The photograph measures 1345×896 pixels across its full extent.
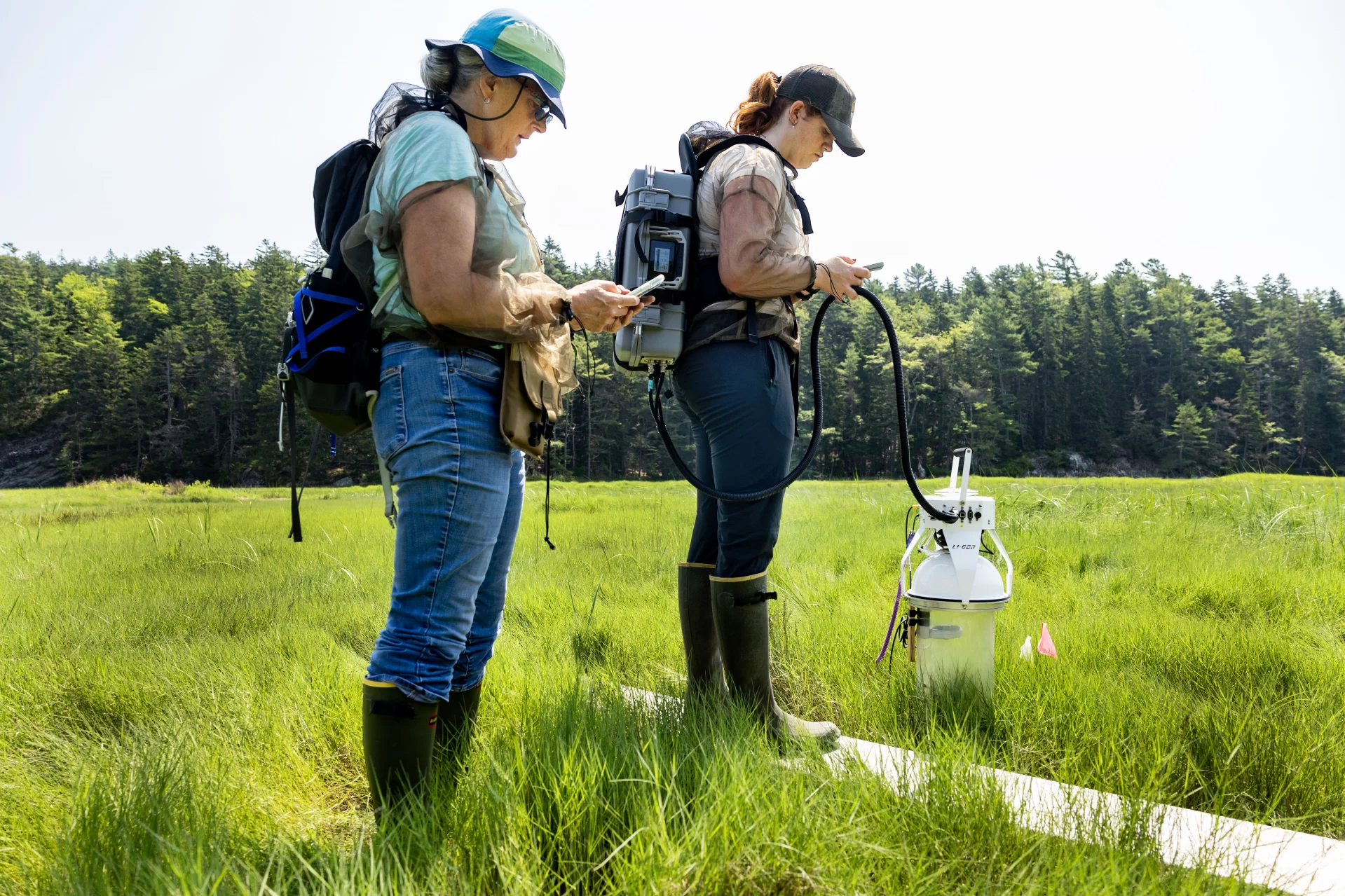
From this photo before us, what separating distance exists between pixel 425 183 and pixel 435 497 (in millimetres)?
649

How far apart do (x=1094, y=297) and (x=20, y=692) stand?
92.3m

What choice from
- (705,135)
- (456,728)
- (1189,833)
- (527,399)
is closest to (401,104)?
(527,399)

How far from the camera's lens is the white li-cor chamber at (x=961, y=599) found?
2357 millimetres

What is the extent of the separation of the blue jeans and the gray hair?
2.07 ft

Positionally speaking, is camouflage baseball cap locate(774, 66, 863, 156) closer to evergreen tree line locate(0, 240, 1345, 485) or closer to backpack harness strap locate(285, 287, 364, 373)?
backpack harness strap locate(285, 287, 364, 373)

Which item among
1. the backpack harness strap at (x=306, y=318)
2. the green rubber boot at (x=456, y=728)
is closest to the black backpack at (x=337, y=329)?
the backpack harness strap at (x=306, y=318)

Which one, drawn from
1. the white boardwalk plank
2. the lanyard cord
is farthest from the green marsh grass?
the lanyard cord

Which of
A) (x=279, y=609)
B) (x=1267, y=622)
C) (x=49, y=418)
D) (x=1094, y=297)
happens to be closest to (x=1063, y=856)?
(x=1267, y=622)

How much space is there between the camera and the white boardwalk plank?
145 cm

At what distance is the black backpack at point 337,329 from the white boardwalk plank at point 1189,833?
1.50m

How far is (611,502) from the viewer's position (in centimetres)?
1177

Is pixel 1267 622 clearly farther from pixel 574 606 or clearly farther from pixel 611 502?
pixel 611 502

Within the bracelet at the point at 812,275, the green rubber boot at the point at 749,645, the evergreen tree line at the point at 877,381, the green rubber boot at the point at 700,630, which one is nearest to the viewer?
the bracelet at the point at 812,275

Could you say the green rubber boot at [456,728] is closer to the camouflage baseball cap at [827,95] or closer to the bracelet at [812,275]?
the bracelet at [812,275]
